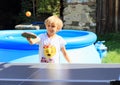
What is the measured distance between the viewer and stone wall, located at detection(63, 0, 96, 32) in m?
11.7

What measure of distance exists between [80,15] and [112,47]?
2.41 meters

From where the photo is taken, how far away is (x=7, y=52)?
5.70 m

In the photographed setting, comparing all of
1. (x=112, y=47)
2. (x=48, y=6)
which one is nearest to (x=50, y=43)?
(x=112, y=47)

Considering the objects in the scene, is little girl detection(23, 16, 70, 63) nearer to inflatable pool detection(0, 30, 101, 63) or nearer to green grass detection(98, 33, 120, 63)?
inflatable pool detection(0, 30, 101, 63)

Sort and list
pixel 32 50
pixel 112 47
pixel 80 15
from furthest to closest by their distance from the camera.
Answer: pixel 80 15 < pixel 112 47 < pixel 32 50

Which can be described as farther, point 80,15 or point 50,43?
point 80,15

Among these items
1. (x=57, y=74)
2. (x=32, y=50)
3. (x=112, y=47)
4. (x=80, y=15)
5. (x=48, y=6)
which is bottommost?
(x=112, y=47)

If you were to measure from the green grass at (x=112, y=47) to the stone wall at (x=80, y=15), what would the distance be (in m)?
0.65

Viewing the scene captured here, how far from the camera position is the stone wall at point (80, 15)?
38.2 feet

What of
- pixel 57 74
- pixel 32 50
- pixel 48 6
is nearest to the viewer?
pixel 57 74

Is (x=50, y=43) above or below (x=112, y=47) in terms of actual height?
above

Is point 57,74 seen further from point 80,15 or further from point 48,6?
point 48,6

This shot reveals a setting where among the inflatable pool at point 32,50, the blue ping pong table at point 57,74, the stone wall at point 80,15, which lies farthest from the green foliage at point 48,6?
the blue ping pong table at point 57,74

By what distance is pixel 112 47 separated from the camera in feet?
31.5
